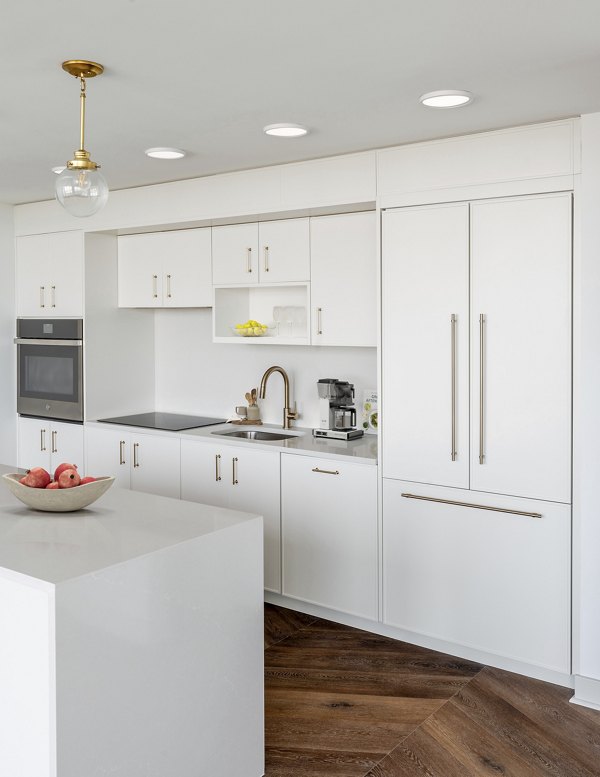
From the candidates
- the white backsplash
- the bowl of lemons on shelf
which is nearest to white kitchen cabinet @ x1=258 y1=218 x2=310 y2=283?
the bowl of lemons on shelf

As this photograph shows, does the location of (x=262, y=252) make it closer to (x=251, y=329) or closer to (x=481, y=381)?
(x=251, y=329)

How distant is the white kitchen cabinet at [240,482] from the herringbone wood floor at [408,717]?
56cm

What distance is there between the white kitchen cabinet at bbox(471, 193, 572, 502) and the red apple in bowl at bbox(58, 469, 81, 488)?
1782 mm

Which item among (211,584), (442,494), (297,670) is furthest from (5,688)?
(442,494)

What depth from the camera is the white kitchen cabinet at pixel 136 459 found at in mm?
4602

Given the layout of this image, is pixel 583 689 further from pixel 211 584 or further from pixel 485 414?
pixel 211 584

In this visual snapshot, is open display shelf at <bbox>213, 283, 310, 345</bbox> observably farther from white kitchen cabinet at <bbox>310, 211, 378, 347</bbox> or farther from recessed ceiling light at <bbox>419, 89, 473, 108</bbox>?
recessed ceiling light at <bbox>419, 89, 473, 108</bbox>

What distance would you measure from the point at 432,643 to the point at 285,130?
2492 millimetres

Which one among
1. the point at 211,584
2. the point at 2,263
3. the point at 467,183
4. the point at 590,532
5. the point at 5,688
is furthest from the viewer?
the point at 2,263

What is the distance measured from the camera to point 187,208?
439 cm

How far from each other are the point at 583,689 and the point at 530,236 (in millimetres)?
1906

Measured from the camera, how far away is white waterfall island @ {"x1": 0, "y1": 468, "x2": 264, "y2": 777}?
1966mm

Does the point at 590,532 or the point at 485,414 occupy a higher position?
the point at 485,414

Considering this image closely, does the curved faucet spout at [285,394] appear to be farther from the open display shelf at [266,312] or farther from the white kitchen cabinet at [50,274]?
the white kitchen cabinet at [50,274]
